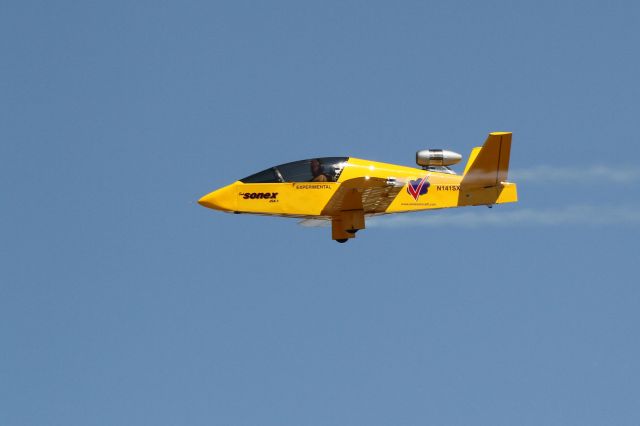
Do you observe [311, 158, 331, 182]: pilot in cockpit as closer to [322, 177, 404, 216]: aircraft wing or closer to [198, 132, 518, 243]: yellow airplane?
[198, 132, 518, 243]: yellow airplane

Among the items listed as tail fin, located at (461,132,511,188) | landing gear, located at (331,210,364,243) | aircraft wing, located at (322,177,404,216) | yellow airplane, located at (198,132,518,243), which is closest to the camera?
aircraft wing, located at (322,177,404,216)

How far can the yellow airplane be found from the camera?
52.6 metres

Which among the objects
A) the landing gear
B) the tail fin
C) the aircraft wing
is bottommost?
the landing gear

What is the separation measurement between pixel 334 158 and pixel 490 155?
19.4ft

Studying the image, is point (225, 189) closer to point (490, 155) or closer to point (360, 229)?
point (360, 229)

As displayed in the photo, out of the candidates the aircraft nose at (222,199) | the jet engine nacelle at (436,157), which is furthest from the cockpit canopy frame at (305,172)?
the jet engine nacelle at (436,157)

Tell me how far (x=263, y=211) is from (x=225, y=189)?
1674 mm

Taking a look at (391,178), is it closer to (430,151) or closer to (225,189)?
(430,151)

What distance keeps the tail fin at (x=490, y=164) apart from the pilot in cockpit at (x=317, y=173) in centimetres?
528

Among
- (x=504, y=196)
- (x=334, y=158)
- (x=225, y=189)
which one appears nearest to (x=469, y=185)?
(x=504, y=196)

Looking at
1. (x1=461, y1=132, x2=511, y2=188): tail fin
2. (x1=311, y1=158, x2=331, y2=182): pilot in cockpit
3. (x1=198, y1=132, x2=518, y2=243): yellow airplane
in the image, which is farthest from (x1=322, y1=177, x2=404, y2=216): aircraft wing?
(x1=461, y1=132, x2=511, y2=188): tail fin

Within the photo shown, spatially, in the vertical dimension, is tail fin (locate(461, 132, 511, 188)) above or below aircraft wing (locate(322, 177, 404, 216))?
above

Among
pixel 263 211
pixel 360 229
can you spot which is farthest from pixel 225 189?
pixel 360 229

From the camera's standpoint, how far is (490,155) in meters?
52.7
